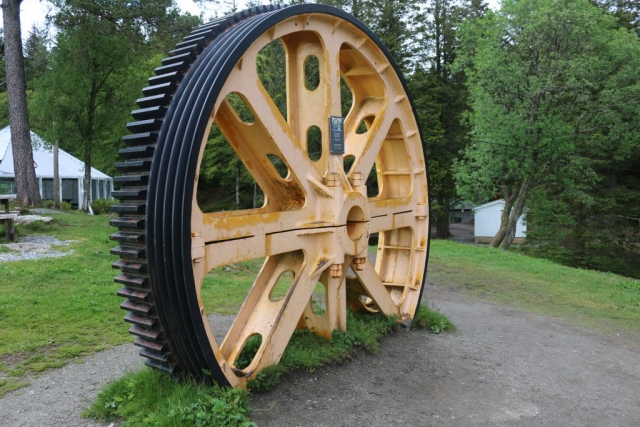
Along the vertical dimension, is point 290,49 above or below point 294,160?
above

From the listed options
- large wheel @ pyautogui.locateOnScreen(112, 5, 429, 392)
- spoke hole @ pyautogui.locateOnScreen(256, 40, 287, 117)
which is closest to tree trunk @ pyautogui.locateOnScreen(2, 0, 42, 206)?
spoke hole @ pyautogui.locateOnScreen(256, 40, 287, 117)

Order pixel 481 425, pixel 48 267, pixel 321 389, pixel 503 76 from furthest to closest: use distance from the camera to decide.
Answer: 1. pixel 503 76
2. pixel 48 267
3. pixel 321 389
4. pixel 481 425

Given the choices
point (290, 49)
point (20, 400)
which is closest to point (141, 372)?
point (20, 400)

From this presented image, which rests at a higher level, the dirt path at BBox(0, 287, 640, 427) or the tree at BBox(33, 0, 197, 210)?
the tree at BBox(33, 0, 197, 210)

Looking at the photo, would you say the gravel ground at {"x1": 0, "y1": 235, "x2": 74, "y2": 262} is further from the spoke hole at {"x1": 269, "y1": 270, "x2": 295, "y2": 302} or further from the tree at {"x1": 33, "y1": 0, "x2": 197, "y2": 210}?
the tree at {"x1": 33, "y1": 0, "x2": 197, "y2": 210}

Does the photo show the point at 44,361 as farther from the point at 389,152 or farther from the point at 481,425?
the point at 389,152

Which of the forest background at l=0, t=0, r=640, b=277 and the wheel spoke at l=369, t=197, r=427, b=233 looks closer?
the wheel spoke at l=369, t=197, r=427, b=233

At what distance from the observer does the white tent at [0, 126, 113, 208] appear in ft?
82.7

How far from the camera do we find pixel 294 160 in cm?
505

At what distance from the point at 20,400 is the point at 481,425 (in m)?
3.57

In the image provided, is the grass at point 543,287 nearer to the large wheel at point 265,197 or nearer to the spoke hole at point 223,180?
the large wheel at point 265,197

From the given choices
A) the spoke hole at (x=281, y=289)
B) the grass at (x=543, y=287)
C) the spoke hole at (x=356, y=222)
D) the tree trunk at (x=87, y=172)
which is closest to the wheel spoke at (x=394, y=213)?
the spoke hole at (x=356, y=222)

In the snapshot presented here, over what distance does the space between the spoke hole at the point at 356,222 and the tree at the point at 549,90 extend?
1641 cm

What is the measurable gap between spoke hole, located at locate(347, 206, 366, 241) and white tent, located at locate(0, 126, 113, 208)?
21.7 metres
